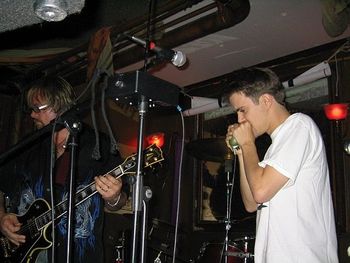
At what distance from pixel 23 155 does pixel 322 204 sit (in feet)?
7.13

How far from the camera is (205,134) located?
606cm

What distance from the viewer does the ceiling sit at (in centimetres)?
415

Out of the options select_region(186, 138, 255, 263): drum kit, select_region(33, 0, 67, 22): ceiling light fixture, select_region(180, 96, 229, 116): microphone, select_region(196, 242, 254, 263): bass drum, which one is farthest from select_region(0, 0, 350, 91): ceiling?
select_region(196, 242, 254, 263): bass drum

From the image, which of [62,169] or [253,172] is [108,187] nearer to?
[62,169]

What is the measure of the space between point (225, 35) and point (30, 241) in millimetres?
3070

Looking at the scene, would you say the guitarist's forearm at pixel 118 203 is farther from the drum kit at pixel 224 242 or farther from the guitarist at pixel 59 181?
the drum kit at pixel 224 242

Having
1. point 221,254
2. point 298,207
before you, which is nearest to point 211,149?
point 221,254

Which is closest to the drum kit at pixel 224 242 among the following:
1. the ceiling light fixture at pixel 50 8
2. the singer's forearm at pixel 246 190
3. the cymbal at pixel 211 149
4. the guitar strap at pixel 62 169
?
the cymbal at pixel 211 149

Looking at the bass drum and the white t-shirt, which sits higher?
the white t-shirt

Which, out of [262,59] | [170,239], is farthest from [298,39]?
[170,239]

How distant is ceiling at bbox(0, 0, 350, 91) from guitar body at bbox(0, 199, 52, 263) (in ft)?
5.91

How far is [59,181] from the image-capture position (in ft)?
8.99

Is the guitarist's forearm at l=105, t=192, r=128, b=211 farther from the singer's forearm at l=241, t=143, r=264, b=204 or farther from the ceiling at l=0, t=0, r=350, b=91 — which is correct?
the ceiling at l=0, t=0, r=350, b=91

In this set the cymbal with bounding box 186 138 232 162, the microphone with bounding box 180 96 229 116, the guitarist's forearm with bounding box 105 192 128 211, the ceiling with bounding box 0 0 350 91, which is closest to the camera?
the guitarist's forearm with bounding box 105 192 128 211
